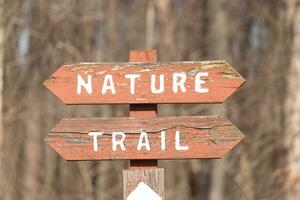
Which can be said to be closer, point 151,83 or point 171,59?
point 151,83

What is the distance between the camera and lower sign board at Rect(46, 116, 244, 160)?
3561 mm

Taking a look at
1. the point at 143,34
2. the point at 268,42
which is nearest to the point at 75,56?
the point at 143,34

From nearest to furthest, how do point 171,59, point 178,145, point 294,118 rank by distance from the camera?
1. point 178,145
2. point 294,118
3. point 171,59

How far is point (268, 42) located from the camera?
37.8 ft

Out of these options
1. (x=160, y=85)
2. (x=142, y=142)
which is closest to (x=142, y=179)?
(x=142, y=142)

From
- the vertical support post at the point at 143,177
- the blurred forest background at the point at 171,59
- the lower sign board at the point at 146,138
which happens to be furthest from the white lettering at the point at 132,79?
the blurred forest background at the point at 171,59

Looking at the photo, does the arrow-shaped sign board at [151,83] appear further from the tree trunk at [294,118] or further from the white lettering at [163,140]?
the tree trunk at [294,118]

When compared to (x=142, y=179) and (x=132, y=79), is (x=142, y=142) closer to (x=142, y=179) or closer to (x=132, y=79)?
(x=142, y=179)

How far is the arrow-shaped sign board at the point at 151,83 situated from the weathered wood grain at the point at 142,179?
14.4 inches

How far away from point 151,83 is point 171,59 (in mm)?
7625

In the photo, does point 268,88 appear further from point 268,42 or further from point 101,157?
point 101,157

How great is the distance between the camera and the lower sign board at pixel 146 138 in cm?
356

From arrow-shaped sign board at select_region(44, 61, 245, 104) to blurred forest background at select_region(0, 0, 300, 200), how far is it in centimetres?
530

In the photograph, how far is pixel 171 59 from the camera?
441 inches
